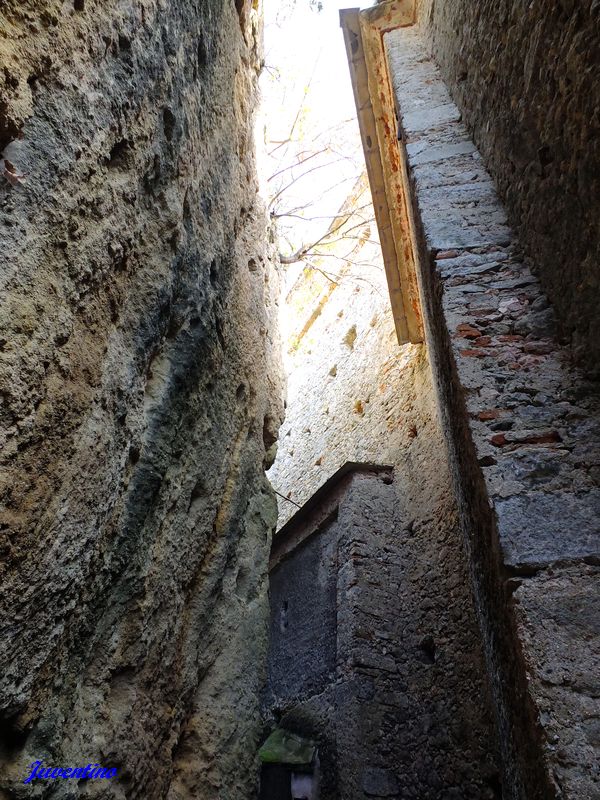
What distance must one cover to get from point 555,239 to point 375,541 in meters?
3.91

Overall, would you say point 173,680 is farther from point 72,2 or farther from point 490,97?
point 490,97

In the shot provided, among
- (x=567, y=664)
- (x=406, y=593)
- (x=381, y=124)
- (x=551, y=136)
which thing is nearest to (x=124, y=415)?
(x=567, y=664)

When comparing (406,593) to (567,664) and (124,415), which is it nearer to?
(567,664)

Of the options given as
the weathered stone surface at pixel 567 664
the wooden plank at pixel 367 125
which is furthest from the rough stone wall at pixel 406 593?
the weathered stone surface at pixel 567 664

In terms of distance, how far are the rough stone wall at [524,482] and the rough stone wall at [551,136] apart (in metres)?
0.15

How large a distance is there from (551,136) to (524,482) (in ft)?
4.82

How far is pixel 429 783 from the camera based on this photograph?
3.91 meters

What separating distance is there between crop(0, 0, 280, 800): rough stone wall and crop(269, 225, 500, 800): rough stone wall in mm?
1763

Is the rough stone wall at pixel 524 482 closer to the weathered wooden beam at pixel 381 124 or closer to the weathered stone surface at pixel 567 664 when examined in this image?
the weathered stone surface at pixel 567 664

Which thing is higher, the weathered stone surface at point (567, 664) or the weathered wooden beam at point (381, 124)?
the weathered wooden beam at point (381, 124)

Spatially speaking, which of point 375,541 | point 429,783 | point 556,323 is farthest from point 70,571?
point 375,541

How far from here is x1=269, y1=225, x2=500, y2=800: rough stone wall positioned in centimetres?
399

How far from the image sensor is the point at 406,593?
205 inches

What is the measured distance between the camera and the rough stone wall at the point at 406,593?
3.99m
